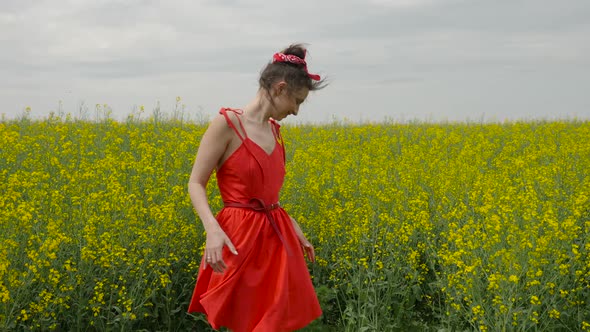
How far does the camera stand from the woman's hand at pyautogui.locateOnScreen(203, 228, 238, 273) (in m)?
2.45

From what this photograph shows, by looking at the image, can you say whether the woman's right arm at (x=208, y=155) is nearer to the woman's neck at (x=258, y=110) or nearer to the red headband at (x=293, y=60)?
the woman's neck at (x=258, y=110)

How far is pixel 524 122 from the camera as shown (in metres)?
16.4

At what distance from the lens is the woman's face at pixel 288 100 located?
2576 millimetres

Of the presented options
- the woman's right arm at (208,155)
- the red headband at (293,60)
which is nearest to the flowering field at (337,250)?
the woman's right arm at (208,155)

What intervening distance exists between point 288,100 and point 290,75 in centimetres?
10

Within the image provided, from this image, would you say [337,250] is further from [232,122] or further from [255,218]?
[232,122]

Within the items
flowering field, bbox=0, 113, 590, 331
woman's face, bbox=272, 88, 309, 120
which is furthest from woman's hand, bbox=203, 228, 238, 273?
flowering field, bbox=0, 113, 590, 331

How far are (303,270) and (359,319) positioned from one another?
1.91 m

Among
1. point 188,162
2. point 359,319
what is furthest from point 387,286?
point 188,162

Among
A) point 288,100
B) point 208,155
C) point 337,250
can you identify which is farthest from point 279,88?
point 337,250

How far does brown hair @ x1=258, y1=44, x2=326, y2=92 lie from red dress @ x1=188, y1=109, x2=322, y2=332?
7.7 inches

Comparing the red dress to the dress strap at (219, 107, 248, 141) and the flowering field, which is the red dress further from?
the flowering field

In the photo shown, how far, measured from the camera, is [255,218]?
2641 mm

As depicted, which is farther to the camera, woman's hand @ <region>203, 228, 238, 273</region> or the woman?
the woman
